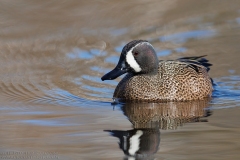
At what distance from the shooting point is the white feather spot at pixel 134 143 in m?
6.55

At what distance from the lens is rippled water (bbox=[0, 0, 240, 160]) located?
6.74 meters

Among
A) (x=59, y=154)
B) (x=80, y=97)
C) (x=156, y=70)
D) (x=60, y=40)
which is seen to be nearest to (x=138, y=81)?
(x=156, y=70)

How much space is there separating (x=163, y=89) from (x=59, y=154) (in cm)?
303

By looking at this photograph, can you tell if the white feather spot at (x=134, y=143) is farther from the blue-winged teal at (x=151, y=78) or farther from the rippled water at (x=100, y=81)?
the blue-winged teal at (x=151, y=78)

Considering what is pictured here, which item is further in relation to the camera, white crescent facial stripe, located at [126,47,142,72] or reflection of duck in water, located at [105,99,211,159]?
white crescent facial stripe, located at [126,47,142,72]

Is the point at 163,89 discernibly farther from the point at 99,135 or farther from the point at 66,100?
the point at 99,135

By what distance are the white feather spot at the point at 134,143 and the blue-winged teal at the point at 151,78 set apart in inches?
73.3

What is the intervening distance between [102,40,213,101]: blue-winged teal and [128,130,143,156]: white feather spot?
6.10ft

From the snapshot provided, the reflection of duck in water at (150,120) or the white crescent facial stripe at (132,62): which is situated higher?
the white crescent facial stripe at (132,62)

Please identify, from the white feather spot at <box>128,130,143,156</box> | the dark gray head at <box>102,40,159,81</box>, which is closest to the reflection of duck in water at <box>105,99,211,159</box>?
the white feather spot at <box>128,130,143,156</box>

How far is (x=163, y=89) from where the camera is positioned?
9141 mm

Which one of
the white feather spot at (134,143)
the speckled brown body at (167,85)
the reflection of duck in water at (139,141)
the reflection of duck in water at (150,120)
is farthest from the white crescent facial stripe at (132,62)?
the white feather spot at (134,143)

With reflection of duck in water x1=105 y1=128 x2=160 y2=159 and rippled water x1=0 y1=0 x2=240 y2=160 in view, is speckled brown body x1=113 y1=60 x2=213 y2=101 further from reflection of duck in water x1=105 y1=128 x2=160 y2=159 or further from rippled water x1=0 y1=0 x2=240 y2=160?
reflection of duck in water x1=105 y1=128 x2=160 y2=159

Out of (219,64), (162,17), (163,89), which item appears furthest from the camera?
(162,17)
